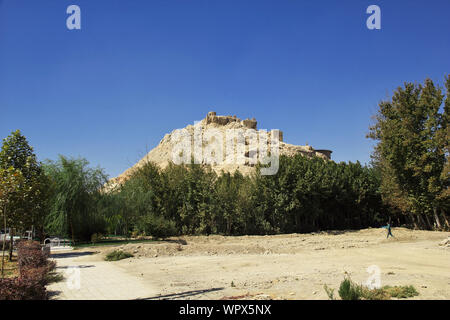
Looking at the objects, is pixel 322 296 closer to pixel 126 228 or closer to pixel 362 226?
pixel 126 228

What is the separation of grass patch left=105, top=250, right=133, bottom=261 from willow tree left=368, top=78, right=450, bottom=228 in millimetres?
26032

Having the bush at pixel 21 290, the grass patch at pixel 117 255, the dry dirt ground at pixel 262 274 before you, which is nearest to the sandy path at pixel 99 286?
the dry dirt ground at pixel 262 274

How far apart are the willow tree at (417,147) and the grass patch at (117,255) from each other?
85.4 ft

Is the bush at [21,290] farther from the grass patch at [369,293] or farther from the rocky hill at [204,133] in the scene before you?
the rocky hill at [204,133]

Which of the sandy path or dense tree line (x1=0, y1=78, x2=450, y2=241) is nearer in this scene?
the sandy path

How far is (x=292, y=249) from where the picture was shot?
2228 cm

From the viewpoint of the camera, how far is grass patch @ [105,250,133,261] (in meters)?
17.5

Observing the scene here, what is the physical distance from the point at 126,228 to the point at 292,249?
60.0 ft

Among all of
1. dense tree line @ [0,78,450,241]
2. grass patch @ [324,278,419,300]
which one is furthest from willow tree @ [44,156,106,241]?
grass patch @ [324,278,419,300]

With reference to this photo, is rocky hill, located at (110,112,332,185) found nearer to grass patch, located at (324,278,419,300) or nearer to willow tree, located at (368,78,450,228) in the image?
willow tree, located at (368,78,450,228)

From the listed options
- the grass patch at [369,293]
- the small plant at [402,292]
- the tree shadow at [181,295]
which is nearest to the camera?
the grass patch at [369,293]

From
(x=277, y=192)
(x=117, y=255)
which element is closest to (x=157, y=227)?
(x=117, y=255)

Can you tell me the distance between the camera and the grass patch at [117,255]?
17.5 m
